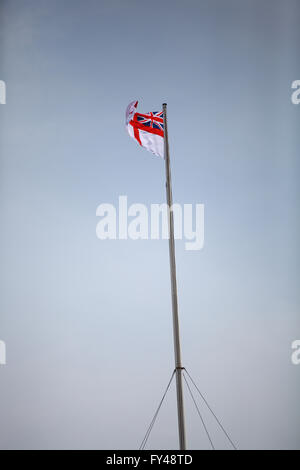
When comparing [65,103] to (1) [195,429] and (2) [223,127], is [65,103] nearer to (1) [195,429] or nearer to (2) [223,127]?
(2) [223,127]

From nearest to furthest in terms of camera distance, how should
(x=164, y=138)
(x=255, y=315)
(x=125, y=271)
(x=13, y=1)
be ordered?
(x=164, y=138)
(x=13, y=1)
(x=255, y=315)
(x=125, y=271)

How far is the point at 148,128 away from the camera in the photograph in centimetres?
222

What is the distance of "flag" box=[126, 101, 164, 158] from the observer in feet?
7.29

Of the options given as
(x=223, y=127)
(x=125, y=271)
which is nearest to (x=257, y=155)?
(x=223, y=127)

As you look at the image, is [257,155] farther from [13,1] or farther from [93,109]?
[13,1]

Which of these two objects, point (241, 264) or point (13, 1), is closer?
point (13, 1)

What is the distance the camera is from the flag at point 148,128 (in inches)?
87.4

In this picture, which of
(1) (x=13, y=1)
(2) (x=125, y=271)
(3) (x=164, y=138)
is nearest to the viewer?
(3) (x=164, y=138)

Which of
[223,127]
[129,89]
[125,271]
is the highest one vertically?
[129,89]

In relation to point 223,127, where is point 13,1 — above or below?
above

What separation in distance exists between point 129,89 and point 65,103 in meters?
0.38

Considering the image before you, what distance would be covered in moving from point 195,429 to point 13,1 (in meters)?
2.50

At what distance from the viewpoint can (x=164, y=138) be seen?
2.10 m
